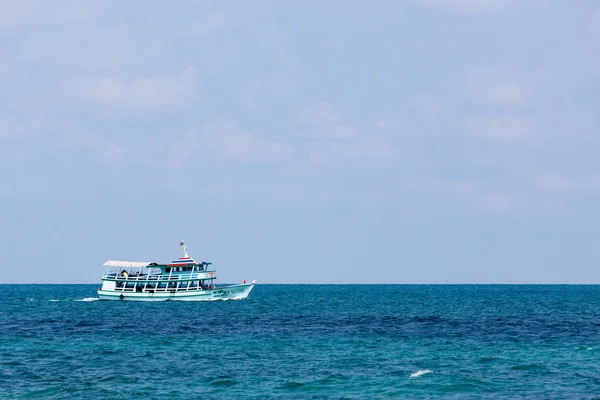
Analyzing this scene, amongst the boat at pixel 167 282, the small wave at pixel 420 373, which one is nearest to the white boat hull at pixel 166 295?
the boat at pixel 167 282

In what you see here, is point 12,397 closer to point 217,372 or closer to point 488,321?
point 217,372

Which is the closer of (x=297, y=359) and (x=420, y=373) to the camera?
(x=420, y=373)

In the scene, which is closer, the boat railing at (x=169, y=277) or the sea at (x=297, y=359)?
the sea at (x=297, y=359)

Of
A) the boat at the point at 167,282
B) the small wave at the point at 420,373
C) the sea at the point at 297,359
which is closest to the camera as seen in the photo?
the sea at the point at 297,359

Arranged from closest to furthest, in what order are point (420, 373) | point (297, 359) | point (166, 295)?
1. point (420, 373)
2. point (297, 359)
3. point (166, 295)

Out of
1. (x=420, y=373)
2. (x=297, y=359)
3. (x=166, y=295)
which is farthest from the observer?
(x=166, y=295)

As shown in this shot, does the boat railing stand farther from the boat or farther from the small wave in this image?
the small wave

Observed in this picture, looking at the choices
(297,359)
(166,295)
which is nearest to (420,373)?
(297,359)

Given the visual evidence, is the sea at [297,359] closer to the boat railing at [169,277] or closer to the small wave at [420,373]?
the small wave at [420,373]

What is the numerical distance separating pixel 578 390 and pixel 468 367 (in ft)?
27.2

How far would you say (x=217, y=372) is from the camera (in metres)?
44.2

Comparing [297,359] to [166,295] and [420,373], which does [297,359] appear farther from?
[166,295]

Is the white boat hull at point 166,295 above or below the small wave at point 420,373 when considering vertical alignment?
above

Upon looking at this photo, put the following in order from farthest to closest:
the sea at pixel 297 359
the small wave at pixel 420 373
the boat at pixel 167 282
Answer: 1. the boat at pixel 167 282
2. the small wave at pixel 420 373
3. the sea at pixel 297 359
